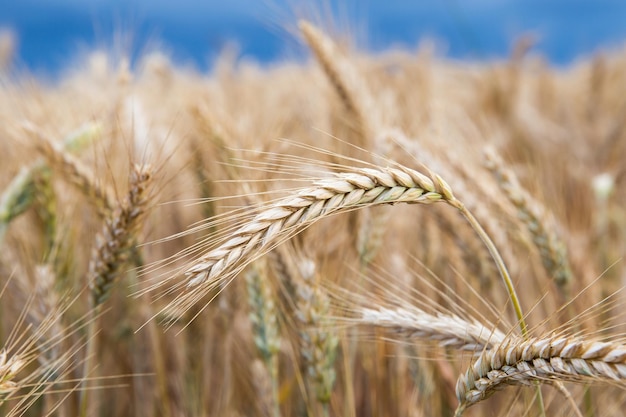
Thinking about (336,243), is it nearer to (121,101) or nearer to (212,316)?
(212,316)

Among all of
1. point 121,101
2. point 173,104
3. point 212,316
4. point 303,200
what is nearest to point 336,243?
point 212,316

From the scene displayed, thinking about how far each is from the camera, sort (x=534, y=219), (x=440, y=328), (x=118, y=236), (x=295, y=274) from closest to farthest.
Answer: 1. (x=440, y=328)
2. (x=118, y=236)
3. (x=295, y=274)
4. (x=534, y=219)

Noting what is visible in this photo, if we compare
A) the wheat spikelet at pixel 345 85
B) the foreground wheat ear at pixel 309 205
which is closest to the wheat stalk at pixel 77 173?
the foreground wheat ear at pixel 309 205

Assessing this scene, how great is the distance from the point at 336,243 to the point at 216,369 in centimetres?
62

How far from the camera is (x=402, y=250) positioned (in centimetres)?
223

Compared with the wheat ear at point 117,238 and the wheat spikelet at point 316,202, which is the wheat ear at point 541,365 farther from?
the wheat ear at point 117,238

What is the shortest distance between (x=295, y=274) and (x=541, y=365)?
0.60m

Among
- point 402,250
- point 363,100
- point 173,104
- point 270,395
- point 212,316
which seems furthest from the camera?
point 173,104

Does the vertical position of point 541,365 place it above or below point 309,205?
below

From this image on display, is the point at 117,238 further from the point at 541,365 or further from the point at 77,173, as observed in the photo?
the point at 541,365

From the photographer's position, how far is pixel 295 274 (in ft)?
4.10

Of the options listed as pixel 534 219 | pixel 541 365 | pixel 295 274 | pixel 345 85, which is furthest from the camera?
pixel 345 85

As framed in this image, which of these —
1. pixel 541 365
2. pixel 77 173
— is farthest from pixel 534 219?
pixel 77 173

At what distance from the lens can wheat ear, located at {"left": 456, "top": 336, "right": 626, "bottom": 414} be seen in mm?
688
